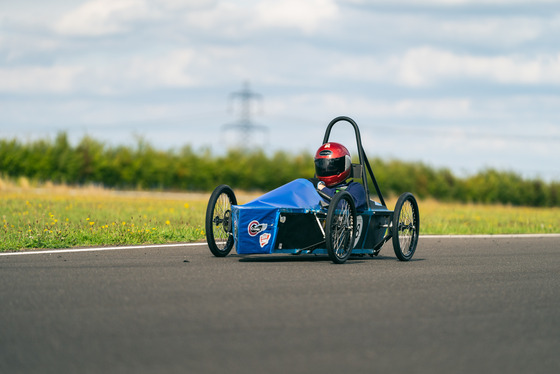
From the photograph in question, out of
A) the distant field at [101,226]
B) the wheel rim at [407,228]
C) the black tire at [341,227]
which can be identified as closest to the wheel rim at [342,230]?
the black tire at [341,227]

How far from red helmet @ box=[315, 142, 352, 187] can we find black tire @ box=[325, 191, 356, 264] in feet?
3.24

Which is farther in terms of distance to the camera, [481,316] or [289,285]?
[289,285]

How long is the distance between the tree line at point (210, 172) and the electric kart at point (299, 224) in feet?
120

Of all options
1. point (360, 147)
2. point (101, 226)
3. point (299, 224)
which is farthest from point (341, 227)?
point (101, 226)

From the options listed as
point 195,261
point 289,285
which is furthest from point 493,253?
point 289,285

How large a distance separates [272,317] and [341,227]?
13.8 feet

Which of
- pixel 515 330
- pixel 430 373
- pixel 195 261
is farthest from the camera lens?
pixel 195 261

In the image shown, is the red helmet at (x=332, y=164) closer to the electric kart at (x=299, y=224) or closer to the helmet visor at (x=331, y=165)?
the helmet visor at (x=331, y=165)

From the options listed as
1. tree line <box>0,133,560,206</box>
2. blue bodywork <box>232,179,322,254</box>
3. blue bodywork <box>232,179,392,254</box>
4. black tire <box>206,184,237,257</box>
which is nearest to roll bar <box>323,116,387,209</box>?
blue bodywork <box>232,179,392,254</box>

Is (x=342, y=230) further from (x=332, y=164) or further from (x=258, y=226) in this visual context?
(x=332, y=164)

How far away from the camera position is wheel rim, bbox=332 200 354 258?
10164 mm

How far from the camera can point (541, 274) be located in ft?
31.9

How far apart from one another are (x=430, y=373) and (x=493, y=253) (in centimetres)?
869

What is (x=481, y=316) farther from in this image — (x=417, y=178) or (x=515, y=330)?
(x=417, y=178)
